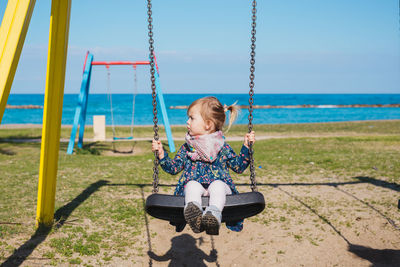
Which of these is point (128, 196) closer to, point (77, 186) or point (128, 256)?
point (77, 186)

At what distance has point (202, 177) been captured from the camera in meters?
2.96

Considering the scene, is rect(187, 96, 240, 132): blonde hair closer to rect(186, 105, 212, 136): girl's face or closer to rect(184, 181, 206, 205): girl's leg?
rect(186, 105, 212, 136): girl's face

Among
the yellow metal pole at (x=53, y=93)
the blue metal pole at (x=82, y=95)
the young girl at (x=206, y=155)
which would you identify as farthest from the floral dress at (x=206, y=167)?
the blue metal pole at (x=82, y=95)

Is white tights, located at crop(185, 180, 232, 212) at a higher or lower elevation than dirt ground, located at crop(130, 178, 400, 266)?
higher

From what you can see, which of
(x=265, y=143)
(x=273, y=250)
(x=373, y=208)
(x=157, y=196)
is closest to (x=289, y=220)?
(x=273, y=250)

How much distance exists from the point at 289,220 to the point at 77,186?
3891 millimetres

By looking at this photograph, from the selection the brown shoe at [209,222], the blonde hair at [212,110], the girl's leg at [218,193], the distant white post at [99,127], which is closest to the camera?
the brown shoe at [209,222]

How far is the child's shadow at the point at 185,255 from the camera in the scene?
3994 mm

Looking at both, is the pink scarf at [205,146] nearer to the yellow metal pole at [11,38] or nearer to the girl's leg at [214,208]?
→ the girl's leg at [214,208]

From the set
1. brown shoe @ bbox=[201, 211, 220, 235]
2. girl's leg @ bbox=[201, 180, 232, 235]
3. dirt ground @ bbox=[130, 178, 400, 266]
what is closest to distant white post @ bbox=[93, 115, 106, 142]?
dirt ground @ bbox=[130, 178, 400, 266]

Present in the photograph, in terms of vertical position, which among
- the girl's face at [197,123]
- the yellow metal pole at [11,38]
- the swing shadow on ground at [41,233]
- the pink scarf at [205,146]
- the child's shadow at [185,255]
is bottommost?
the child's shadow at [185,255]

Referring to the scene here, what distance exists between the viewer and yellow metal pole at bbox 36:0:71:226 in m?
4.15

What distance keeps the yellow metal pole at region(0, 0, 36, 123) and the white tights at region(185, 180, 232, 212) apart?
5.12 ft

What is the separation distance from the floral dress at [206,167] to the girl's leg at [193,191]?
12 cm
